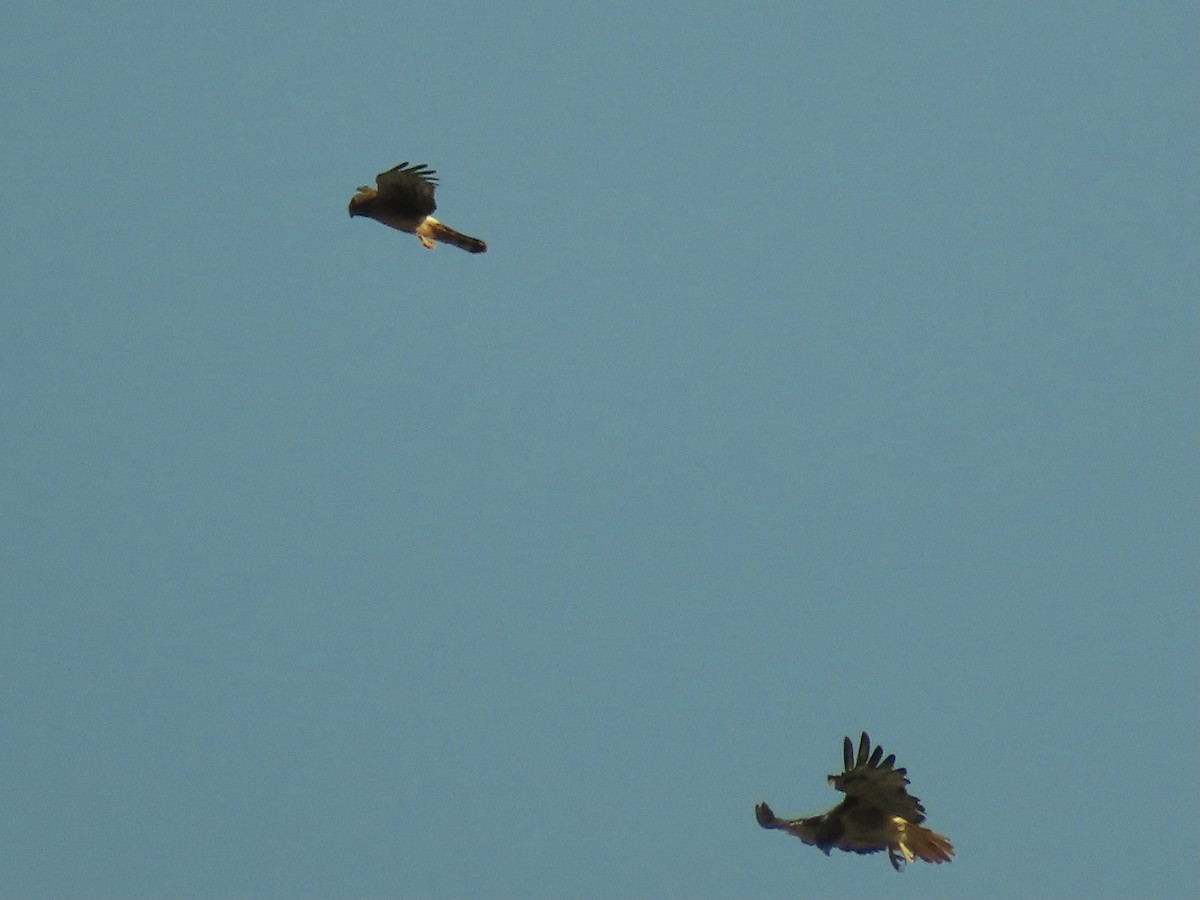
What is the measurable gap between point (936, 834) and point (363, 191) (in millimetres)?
9586

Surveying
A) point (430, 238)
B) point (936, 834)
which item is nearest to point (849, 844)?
point (936, 834)

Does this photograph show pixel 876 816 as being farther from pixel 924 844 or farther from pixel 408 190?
pixel 408 190

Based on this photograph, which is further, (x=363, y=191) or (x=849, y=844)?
(x=363, y=191)

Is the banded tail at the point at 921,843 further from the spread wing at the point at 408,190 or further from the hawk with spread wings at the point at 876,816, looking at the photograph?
the spread wing at the point at 408,190

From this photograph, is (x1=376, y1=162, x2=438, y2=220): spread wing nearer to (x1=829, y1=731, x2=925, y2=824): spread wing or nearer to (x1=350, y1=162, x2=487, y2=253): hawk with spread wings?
(x1=350, y1=162, x2=487, y2=253): hawk with spread wings

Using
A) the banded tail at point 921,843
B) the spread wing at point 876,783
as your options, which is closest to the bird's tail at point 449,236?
the spread wing at point 876,783

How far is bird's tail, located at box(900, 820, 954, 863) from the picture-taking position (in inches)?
605

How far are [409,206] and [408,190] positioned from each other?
0.18m

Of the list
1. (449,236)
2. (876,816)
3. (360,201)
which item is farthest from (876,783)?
(360,201)

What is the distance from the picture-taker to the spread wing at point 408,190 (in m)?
17.2

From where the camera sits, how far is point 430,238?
1750cm

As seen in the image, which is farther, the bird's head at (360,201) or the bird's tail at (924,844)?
the bird's head at (360,201)

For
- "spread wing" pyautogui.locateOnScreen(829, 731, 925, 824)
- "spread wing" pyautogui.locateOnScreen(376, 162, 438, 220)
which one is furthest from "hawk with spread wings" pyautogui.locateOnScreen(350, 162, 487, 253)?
"spread wing" pyautogui.locateOnScreen(829, 731, 925, 824)

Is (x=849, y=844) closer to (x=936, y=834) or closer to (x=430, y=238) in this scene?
(x=936, y=834)
